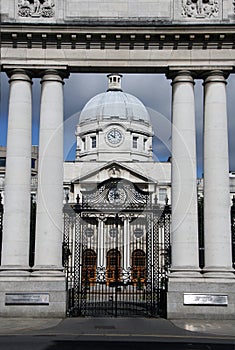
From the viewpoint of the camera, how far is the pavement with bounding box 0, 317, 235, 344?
1888 cm

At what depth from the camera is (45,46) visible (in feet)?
83.4

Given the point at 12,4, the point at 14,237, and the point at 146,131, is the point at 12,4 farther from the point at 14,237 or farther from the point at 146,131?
the point at 146,131

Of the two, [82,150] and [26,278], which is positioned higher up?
[82,150]

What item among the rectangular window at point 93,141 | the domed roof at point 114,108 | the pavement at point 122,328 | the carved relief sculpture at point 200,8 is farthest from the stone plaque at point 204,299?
the rectangular window at point 93,141

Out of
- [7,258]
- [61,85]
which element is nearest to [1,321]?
[7,258]

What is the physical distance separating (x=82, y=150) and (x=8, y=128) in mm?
78586

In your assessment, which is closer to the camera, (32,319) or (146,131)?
(32,319)

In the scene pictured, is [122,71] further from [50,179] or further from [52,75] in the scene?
[50,179]

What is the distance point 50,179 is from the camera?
2505 centimetres

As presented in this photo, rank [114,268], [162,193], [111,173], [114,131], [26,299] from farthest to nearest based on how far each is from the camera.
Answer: [114,131]
[111,173]
[162,193]
[114,268]
[26,299]

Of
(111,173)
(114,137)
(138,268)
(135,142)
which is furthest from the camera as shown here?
(135,142)

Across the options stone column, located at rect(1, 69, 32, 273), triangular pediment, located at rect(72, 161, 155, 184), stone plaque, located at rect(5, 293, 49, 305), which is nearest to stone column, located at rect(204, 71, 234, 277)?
stone plaque, located at rect(5, 293, 49, 305)

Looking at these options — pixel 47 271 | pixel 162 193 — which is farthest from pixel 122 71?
pixel 162 193

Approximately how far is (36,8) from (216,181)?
38.3 ft
